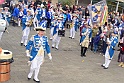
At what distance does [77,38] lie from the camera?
17250mm

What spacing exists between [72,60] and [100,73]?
1.78m

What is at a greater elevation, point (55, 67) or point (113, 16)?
point (113, 16)

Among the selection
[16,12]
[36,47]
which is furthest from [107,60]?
[16,12]

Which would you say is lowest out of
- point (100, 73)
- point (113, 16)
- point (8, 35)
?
point (100, 73)

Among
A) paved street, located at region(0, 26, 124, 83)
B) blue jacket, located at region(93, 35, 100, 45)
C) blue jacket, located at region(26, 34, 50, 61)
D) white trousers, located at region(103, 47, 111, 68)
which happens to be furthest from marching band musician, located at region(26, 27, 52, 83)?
blue jacket, located at region(93, 35, 100, 45)

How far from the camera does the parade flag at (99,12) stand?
13820mm

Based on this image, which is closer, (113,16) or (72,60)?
(72,60)

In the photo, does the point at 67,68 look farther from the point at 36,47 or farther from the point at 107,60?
the point at 36,47

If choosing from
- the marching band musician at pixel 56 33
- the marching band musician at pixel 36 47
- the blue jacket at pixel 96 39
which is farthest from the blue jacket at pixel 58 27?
the marching band musician at pixel 36 47

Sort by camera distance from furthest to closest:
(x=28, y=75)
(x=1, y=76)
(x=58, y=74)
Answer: (x=58, y=74)
(x=28, y=75)
(x=1, y=76)

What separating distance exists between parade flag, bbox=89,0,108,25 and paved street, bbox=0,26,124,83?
1.85m

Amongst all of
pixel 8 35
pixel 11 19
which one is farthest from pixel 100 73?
pixel 11 19

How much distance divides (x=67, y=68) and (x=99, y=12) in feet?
15.5

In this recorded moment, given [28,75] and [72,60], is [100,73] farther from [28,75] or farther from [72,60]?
[28,75]
